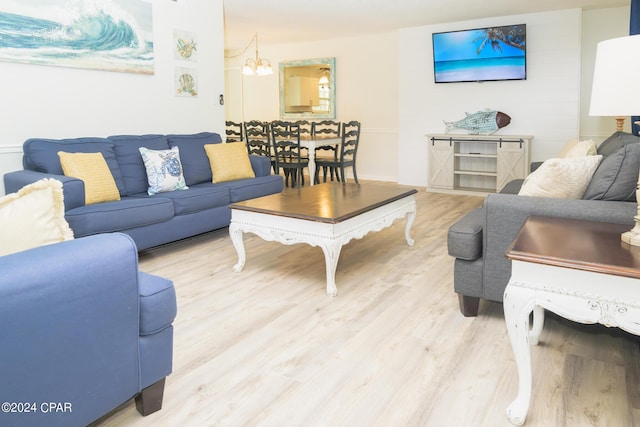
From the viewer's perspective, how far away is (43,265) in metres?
1.30

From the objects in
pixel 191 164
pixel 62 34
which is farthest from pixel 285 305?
pixel 62 34

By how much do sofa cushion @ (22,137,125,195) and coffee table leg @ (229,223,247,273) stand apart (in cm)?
120

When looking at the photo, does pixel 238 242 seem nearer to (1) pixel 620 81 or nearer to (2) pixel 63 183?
(2) pixel 63 183

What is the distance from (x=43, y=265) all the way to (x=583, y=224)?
1946 mm

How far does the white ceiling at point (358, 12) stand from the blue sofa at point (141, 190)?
2152 mm

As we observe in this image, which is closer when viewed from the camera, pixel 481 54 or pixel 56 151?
pixel 56 151

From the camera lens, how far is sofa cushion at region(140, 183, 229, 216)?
3.94m

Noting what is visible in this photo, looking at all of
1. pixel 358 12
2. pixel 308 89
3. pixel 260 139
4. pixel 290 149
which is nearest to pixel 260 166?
pixel 290 149

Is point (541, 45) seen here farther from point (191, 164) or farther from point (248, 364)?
point (248, 364)

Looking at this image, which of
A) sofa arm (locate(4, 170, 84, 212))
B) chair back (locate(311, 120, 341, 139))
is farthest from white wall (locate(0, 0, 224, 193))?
chair back (locate(311, 120, 341, 139))

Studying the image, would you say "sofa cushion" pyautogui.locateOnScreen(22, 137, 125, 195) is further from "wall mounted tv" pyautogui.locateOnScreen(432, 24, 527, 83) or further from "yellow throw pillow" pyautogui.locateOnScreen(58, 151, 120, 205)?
"wall mounted tv" pyautogui.locateOnScreen(432, 24, 527, 83)

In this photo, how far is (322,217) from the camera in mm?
2922

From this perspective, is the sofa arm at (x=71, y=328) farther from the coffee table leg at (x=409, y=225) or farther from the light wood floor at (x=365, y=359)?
the coffee table leg at (x=409, y=225)

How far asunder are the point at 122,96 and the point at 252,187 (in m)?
1.42
